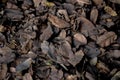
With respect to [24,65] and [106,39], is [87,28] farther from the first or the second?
[24,65]

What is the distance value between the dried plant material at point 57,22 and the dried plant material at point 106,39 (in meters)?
0.20

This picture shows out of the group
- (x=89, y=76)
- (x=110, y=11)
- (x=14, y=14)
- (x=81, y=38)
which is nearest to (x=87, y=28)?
(x=81, y=38)

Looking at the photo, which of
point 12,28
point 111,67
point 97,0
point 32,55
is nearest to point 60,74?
point 32,55

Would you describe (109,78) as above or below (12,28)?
below

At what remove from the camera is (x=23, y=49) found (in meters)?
1.48

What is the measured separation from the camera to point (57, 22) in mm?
1580

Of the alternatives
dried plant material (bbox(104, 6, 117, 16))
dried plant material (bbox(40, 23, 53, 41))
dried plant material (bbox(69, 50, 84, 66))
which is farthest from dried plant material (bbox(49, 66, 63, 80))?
dried plant material (bbox(104, 6, 117, 16))

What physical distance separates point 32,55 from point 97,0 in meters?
0.57

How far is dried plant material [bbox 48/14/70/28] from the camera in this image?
1572 millimetres

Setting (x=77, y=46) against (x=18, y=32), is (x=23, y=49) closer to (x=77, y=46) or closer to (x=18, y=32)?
(x=18, y=32)

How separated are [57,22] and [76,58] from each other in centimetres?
26

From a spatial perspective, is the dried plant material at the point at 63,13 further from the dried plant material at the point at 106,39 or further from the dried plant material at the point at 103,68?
the dried plant material at the point at 103,68

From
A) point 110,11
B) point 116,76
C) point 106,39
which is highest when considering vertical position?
point 110,11

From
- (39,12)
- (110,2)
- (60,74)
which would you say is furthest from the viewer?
(110,2)
